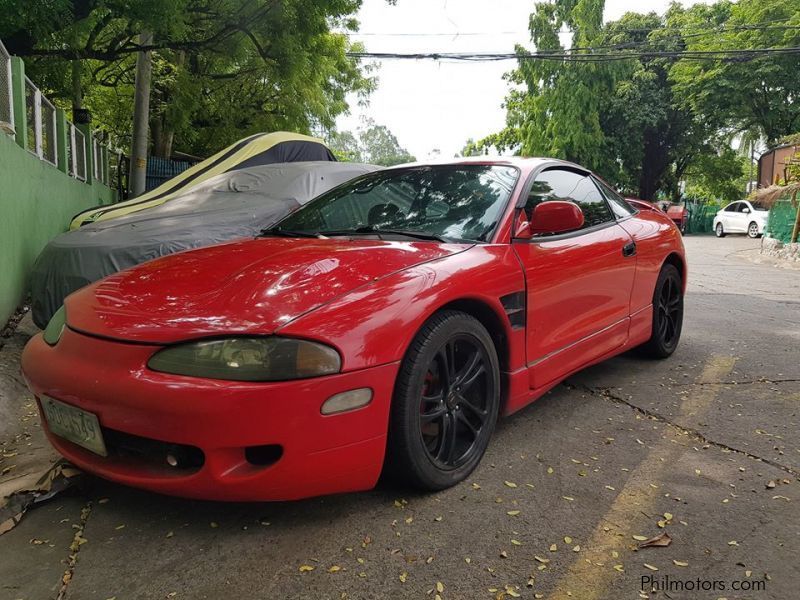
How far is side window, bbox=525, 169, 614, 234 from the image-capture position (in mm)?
3164

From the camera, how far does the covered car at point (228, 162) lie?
5898mm

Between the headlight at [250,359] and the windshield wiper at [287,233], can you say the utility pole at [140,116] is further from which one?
the headlight at [250,359]

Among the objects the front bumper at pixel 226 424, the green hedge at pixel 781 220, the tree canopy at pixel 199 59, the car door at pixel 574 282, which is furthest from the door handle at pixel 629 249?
the green hedge at pixel 781 220

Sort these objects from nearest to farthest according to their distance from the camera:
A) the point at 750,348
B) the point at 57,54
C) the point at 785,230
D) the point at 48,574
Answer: the point at 48,574
the point at 750,348
the point at 57,54
the point at 785,230

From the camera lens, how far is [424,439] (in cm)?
232

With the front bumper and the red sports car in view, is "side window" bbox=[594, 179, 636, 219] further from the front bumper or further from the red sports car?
the front bumper

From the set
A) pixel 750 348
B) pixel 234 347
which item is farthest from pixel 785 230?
pixel 234 347

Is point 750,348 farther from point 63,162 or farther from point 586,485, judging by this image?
point 63,162

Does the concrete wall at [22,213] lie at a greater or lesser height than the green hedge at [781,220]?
greater

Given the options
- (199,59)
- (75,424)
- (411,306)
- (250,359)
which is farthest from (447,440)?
(199,59)

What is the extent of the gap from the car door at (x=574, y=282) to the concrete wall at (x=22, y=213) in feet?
13.4

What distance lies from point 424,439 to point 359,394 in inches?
19.4

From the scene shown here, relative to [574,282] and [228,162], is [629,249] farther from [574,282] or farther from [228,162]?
[228,162]

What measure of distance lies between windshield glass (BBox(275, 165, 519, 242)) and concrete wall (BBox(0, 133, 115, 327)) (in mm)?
2920
